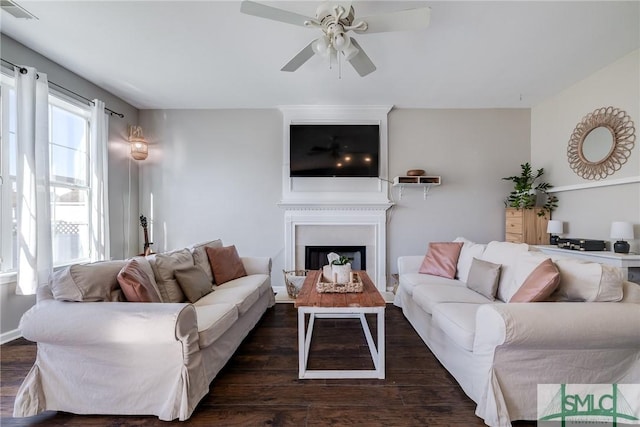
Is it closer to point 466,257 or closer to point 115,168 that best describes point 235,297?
point 466,257

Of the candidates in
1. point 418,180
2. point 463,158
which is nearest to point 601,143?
point 463,158

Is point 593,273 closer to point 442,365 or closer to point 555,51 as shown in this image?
point 442,365

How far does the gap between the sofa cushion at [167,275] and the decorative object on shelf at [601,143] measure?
4454 millimetres

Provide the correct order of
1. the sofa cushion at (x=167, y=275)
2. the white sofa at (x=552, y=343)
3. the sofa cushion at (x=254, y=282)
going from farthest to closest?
the sofa cushion at (x=254, y=282) < the sofa cushion at (x=167, y=275) < the white sofa at (x=552, y=343)

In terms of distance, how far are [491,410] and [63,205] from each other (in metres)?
4.36

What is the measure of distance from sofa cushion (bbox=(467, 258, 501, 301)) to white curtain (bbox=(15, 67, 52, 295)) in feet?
12.7

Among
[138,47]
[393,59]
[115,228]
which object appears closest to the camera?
[138,47]

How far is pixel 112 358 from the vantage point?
1513 millimetres

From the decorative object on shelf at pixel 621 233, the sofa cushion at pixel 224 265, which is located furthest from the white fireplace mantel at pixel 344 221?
the decorative object on shelf at pixel 621 233

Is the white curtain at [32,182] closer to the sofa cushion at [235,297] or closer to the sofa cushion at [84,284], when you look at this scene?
the sofa cushion at [84,284]

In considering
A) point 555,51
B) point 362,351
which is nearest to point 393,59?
point 555,51

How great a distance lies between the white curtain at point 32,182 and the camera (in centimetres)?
242

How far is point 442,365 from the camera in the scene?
204 centimetres

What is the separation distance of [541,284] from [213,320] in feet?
6.79
